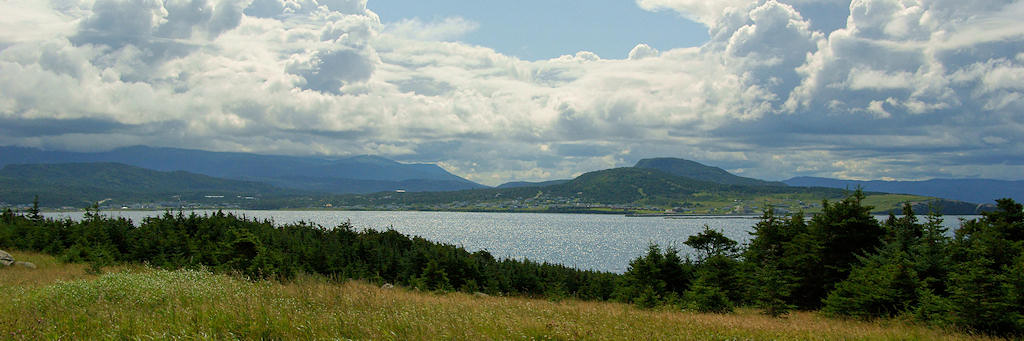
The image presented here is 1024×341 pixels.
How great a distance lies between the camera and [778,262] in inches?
1320

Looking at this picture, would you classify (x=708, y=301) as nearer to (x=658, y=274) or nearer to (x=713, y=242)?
(x=658, y=274)

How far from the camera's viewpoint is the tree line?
1722 centimetres

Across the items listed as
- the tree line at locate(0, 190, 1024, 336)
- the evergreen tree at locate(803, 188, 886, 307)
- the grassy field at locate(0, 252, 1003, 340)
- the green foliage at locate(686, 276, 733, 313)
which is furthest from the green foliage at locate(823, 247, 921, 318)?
the grassy field at locate(0, 252, 1003, 340)

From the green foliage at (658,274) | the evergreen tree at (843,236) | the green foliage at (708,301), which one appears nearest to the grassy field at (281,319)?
the green foliage at (708,301)

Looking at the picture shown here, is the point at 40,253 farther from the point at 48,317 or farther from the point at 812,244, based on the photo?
the point at 812,244

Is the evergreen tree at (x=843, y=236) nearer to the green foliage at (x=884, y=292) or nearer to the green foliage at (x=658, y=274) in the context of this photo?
the green foliage at (x=658, y=274)

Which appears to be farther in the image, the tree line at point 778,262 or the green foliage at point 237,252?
the green foliage at point 237,252

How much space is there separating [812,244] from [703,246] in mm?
24205

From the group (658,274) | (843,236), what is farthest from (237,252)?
(843,236)

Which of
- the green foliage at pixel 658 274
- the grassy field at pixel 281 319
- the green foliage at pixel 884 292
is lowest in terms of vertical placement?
the green foliage at pixel 658 274

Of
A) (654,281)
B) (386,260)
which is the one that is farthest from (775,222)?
(386,260)

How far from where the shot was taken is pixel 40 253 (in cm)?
3203

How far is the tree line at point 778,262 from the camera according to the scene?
17.2 meters

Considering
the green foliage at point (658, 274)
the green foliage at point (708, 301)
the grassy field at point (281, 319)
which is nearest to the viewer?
the grassy field at point (281, 319)
